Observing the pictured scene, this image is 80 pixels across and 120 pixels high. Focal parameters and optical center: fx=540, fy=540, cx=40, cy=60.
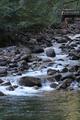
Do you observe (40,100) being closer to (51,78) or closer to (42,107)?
(42,107)

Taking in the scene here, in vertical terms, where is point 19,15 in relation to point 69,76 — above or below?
below

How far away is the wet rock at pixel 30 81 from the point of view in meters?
24.1

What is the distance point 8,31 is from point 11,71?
362 inches

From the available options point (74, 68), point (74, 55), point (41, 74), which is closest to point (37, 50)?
point (74, 55)

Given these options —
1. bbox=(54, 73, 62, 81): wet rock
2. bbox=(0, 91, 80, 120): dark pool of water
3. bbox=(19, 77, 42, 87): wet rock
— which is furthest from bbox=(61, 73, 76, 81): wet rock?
bbox=(0, 91, 80, 120): dark pool of water

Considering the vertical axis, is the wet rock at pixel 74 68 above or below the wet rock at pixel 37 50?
above

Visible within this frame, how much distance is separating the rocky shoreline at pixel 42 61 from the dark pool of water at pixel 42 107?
2.35m

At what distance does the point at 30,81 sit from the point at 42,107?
6947 mm

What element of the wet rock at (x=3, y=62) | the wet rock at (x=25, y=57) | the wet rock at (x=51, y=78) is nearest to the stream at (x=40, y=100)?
the wet rock at (x=51, y=78)

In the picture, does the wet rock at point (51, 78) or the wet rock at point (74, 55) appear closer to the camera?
the wet rock at point (51, 78)

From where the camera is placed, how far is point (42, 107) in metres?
17.3

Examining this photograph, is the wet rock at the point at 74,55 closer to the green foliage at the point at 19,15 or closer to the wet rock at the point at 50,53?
the wet rock at the point at 50,53

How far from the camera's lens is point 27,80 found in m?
24.3

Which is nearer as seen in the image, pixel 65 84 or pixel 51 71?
pixel 65 84
